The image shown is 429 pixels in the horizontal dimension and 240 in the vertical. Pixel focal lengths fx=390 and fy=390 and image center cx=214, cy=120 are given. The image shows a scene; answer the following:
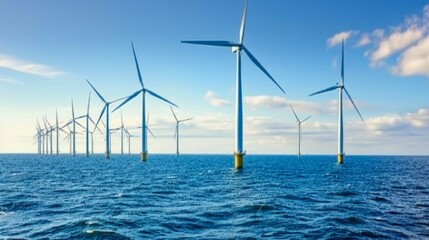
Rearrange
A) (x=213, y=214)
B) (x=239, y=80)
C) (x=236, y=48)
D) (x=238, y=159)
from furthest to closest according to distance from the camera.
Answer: (x=236, y=48) → (x=238, y=159) → (x=239, y=80) → (x=213, y=214)

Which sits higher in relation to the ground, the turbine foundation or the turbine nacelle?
the turbine nacelle

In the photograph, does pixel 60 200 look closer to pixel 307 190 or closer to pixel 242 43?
pixel 307 190

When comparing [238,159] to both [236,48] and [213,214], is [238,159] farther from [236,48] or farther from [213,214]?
[213,214]

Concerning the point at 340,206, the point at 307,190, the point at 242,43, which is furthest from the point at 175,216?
the point at 242,43

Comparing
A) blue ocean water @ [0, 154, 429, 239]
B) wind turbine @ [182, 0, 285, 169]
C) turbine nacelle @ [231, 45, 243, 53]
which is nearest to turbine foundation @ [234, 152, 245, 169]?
wind turbine @ [182, 0, 285, 169]

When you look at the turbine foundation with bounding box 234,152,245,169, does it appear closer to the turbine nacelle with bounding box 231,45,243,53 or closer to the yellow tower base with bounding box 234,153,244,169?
the yellow tower base with bounding box 234,153,244,169

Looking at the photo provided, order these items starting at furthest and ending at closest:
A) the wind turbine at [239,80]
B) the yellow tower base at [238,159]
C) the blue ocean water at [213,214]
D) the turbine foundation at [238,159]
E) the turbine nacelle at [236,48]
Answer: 1. the turbine nacelle at [236,48]
2. the yellow tower base at [238,159]
3. the turbine foundation at [238,159]
4. the wind turbine at [239,80]
5. the blue ocean water at [213,214]

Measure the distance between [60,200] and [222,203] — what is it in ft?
72.3

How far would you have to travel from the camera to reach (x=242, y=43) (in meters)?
109

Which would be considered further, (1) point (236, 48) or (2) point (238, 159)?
(1) point (236, 48)

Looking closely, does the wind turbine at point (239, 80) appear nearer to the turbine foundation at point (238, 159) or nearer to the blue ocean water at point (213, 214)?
the turbine foundation at point (238, 159)

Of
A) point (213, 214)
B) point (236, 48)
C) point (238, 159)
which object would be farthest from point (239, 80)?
point (213, 214)

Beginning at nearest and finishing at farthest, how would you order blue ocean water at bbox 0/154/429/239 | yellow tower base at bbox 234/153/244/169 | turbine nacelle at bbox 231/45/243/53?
blue ocean water at bbox 0/154/429/239 < yellow tower base at bbox 234/153/244/169 < turbine nacelle at bbox 231/45/243/53

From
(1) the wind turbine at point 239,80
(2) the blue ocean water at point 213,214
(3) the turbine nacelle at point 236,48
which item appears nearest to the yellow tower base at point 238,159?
(1) the wind turbine at point 239,80
